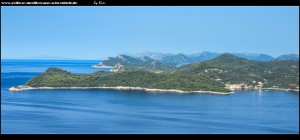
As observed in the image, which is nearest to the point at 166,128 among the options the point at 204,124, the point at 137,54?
the point at 204,124

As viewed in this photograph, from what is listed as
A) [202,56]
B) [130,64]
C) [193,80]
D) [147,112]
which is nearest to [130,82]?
[193,80]

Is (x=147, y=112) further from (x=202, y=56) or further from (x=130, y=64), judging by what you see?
(x=202, y=56)

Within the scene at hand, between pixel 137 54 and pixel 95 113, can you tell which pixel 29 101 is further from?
pixel 137 54

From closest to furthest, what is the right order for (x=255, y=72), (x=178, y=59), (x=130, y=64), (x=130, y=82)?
(x=130, y=82)
(x=255, y=72)
(x=130, y=64)
(x=178, y=59)

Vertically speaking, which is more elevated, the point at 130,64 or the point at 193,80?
the point at 193,80

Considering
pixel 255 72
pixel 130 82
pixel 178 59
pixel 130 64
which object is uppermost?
pixel 255 72

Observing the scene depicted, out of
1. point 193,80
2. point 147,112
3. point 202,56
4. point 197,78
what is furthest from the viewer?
point 202,56
